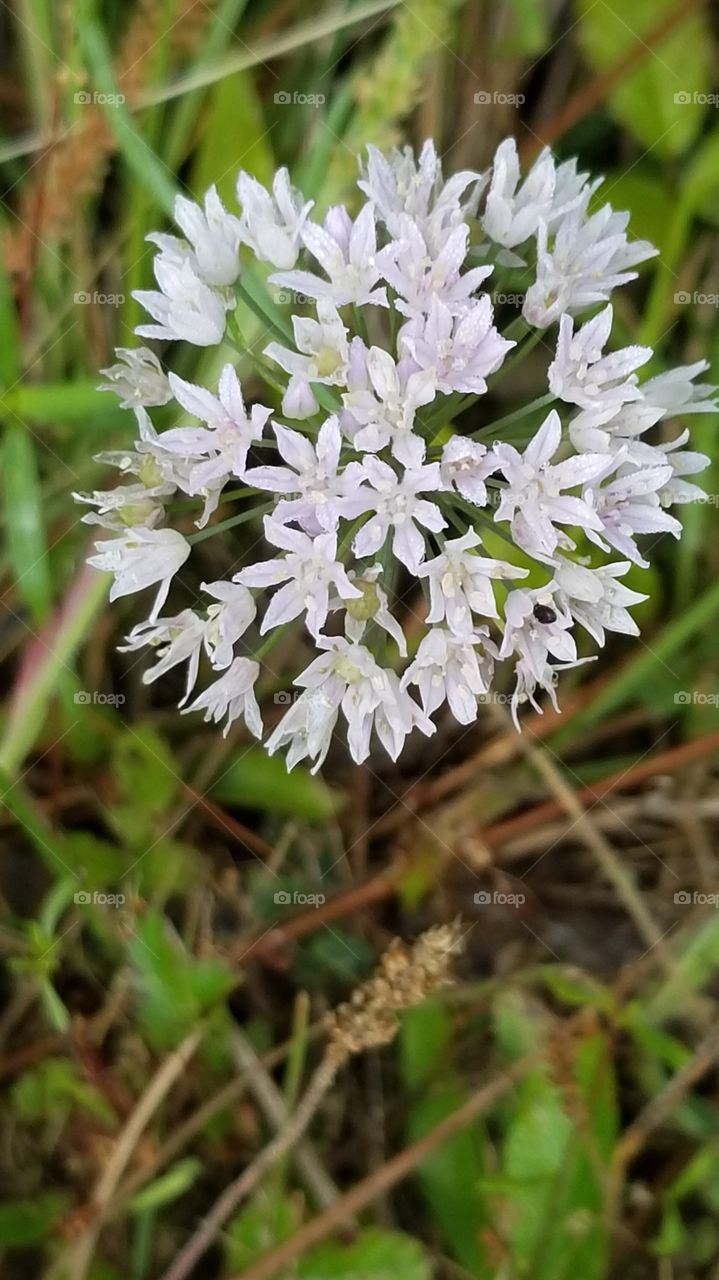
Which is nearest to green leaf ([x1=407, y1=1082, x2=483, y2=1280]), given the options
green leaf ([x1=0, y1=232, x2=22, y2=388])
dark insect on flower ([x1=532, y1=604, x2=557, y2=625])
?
dark insect on flower ([x1=532, y1=604, x2=557, y2=625])

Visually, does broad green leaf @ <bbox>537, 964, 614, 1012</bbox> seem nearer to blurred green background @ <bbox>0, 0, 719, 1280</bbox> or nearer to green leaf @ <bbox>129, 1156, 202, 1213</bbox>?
blurred green background @ <bbox>0, 0, 719, 1280</bbox>

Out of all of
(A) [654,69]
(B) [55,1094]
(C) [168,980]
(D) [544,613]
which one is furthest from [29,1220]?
(A) [654,69]

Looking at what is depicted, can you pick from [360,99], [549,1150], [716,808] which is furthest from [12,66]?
[549,1150]

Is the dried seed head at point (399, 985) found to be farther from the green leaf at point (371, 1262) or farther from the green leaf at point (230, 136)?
the green leaf at point (230, 136)

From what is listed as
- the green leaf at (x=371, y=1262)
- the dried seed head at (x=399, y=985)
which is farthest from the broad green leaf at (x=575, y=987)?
the green leaf at (x=371, y=1262)

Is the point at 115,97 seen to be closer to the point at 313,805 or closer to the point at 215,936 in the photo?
the point at 313,805

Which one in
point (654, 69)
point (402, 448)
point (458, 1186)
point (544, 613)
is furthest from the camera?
point (654, 69)

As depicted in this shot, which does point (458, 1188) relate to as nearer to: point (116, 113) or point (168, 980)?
point (168, 980)
